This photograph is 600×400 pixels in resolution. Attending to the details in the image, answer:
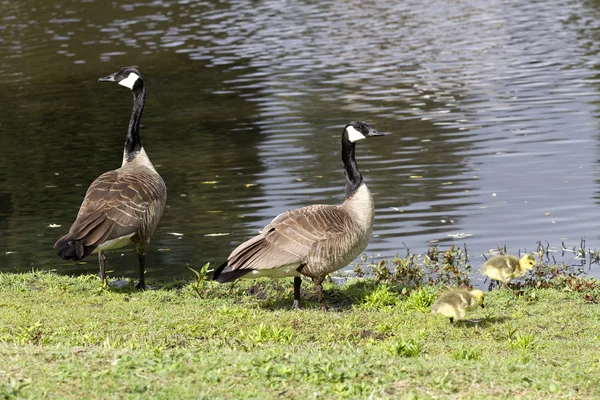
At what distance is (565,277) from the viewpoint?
1185cm

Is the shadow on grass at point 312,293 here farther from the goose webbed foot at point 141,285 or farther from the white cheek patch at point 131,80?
the white cheek patch at point 131,80

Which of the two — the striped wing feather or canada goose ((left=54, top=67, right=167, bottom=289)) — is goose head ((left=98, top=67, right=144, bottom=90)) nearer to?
canada goose ((left=54, top=67, right=167, bottom=289))

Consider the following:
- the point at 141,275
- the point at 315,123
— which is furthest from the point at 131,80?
the point at 315,123

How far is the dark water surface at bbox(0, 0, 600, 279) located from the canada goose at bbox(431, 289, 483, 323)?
317 centimetres

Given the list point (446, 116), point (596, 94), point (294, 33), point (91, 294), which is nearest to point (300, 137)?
point (446, 116)

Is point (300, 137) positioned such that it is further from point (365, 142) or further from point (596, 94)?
point (596, 94)

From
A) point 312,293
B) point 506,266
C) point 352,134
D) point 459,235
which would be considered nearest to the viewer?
point 506,266

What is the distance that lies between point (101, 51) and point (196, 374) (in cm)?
2983

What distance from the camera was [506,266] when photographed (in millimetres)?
11117

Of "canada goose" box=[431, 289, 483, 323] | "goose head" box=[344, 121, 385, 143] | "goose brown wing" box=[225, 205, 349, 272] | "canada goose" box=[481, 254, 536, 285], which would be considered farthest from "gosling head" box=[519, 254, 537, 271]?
"goose head" box=[344, 121, 385, 143]

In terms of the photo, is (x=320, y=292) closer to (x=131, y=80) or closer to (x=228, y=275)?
(x=228, y=275)

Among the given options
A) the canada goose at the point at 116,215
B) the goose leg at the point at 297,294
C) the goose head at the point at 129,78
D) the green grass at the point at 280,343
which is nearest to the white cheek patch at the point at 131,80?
the goose head at the point at 129,78

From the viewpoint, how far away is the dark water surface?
15.1m

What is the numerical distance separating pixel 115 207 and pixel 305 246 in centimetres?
251
